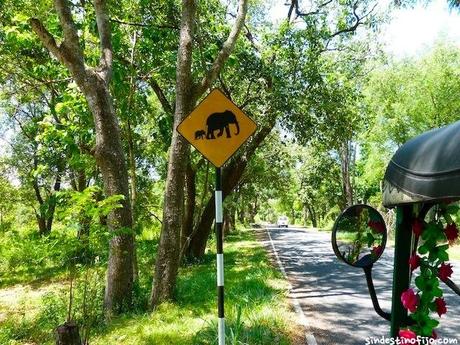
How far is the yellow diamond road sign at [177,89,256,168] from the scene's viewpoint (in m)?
5.12

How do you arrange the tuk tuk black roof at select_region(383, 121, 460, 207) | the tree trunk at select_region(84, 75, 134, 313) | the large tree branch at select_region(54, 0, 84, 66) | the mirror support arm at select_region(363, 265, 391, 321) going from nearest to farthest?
the tuk tuk black roof at select_region(383, 121, 460, 207) < the mirror support arm at select_region(363, 265, 391, 321) < the large tree branch at select_region(54, 0, 84, 66) < the tree trunk at select_region(84, 75, 134, 313)

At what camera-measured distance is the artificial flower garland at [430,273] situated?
2189 mm

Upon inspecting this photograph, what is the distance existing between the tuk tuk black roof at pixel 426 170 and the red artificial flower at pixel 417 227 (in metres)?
0.15

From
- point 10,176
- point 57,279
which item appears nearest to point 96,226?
point 57,279

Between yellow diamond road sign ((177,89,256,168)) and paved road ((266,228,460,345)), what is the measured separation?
11.3ft

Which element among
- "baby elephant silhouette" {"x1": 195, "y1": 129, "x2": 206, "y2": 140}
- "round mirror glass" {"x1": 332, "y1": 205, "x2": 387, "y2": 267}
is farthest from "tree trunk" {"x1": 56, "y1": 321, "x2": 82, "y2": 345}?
"round mirror glass" {"x1": 332, "y1": 205, "x2": 387, "y2": 267}

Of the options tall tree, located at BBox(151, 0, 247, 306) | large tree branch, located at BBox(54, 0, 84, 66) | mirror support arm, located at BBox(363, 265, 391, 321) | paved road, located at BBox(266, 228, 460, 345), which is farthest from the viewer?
tall tree, located at BBox(151, 0, 247, 306)

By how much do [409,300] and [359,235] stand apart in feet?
1.73

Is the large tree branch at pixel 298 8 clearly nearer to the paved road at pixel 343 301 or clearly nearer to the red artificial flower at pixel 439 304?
the paved road at pixel 343 301

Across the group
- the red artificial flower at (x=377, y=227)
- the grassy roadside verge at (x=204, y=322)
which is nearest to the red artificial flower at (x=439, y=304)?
the red artificial flower at (x=377, y=227)

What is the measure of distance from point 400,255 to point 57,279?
51.2 ft

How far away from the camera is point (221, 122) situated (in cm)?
515

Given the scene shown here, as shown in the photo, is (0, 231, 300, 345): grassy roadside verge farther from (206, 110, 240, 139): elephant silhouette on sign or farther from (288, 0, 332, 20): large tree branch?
(288, 0, 332, 20): large tree branch

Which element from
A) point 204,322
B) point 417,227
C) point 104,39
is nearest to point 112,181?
point 104,39
